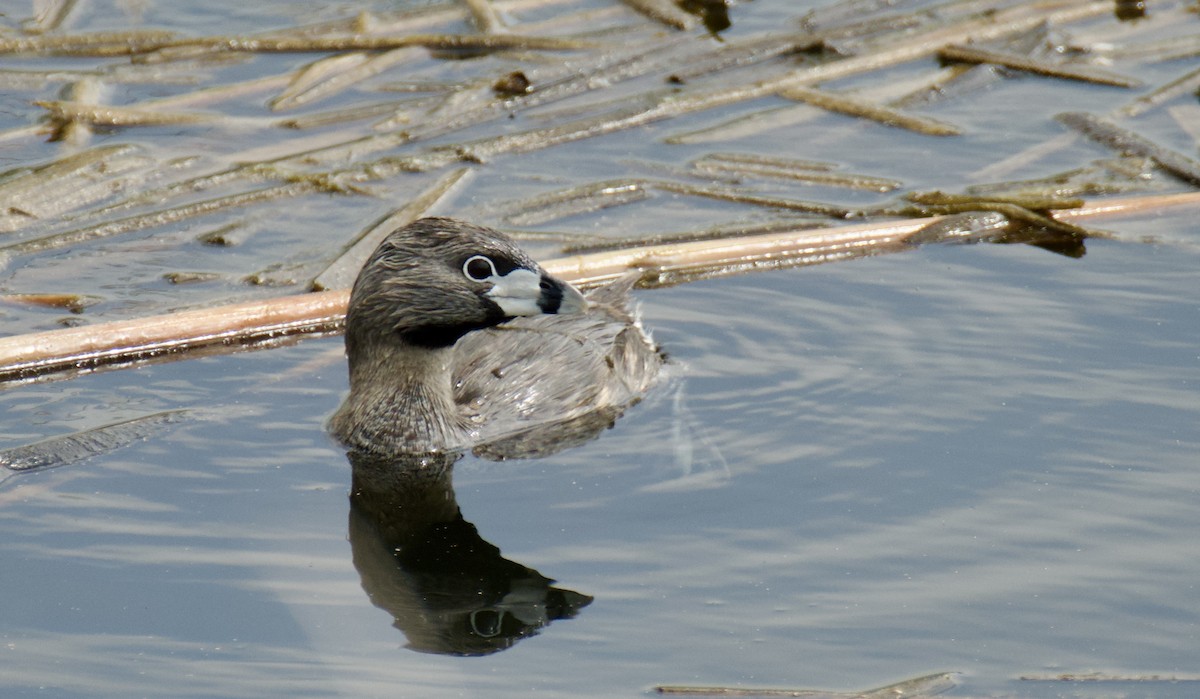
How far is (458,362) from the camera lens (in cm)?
→ 866

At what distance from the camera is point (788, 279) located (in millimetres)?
9516

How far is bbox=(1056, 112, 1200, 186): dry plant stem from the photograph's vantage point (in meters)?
10.4

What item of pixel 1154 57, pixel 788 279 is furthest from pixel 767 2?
pixel 788 279

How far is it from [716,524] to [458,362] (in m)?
2.12

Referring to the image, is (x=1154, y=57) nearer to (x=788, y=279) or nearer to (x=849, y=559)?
(x=788, y=279)

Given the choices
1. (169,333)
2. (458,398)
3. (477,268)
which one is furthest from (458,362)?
(169,333)

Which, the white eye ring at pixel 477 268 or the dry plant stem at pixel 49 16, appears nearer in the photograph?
the white eye ring at pixel 477 268

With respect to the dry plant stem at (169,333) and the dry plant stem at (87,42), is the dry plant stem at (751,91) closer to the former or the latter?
the dry plant stem at (169,333)

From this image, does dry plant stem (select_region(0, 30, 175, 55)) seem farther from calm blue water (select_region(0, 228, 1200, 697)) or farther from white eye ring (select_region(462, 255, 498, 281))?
white eye ring (select_region(462, 255, 498, 281))

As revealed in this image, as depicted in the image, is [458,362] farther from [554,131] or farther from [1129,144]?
[1129,144]

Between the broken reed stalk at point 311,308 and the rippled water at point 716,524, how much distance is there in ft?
0.37

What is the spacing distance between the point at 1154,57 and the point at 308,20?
20.0 ft

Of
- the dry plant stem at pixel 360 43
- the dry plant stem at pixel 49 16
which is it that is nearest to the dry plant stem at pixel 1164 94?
the dry plant stem at pixel 360 43

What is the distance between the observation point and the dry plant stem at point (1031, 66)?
12031 millimetres
